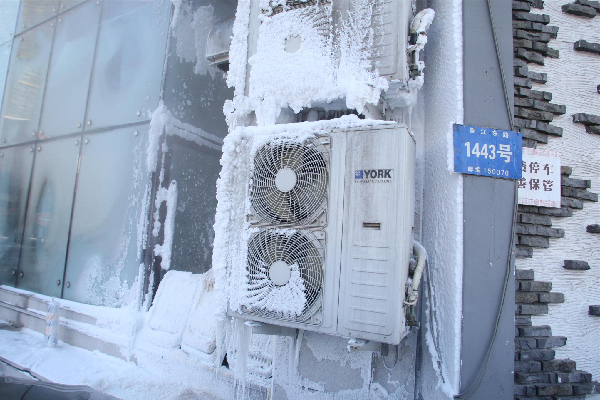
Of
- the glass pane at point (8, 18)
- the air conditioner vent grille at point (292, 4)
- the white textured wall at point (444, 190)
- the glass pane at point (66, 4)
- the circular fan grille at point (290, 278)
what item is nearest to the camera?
the circular fan grille at point (290, 278)

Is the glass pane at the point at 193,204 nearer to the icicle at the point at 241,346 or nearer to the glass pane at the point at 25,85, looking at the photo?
the icicle at the point at 241,346

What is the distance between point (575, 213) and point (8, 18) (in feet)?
25.9

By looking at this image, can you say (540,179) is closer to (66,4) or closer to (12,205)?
(66,4)

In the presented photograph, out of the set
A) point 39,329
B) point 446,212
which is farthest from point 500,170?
point 39,329

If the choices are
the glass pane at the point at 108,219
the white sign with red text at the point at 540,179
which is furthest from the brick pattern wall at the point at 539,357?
the glass pane at the point at 108,219

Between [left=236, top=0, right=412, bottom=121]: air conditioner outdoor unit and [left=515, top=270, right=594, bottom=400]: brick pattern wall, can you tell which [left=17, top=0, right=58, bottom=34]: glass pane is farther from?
[left=515, top=270, right=594, bottom=400]: brick pattern wall

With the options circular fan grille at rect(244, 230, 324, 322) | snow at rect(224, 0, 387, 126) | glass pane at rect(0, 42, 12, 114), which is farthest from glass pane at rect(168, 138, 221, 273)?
glass pane at rect(0, 42, 12, 114)

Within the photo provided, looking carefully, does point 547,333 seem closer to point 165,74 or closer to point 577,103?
point 577,103

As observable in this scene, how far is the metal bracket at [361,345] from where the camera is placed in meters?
1.83

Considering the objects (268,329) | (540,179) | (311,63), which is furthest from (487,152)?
(268,329)

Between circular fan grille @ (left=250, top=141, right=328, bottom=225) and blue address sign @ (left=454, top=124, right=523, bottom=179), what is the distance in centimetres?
79

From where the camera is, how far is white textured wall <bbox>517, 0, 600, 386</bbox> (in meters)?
2.34

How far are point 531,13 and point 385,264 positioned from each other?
2.13 meters

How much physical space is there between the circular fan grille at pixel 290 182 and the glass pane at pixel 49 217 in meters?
3.13
